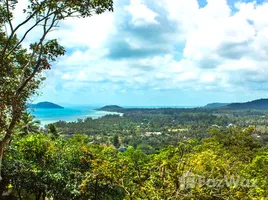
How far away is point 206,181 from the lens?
171 inches

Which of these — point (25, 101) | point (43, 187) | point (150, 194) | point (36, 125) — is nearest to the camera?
point (150, 194)

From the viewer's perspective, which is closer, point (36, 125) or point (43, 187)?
point (43, 187)

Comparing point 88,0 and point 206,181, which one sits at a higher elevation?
point 88,0

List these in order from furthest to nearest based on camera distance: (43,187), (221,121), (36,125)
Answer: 1. (221,121)
2. (36,125)
3. (43,187)

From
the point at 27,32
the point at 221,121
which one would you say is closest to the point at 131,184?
the point at 27,32

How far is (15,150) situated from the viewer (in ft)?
29.0

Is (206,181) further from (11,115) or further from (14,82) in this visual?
(14,82)

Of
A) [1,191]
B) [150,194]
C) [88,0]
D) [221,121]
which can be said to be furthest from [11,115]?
[221,121]

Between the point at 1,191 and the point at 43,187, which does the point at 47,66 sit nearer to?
the point at 43,187

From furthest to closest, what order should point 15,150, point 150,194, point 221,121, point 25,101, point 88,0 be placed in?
point 221,121 < point 15,150 < point 25,101 < point 88,0 < point 150,194

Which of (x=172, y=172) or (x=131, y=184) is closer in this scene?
(x=172, y=172)

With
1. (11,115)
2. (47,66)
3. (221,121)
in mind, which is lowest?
(221,121)

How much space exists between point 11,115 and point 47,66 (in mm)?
1198

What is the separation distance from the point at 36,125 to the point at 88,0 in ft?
65.7
